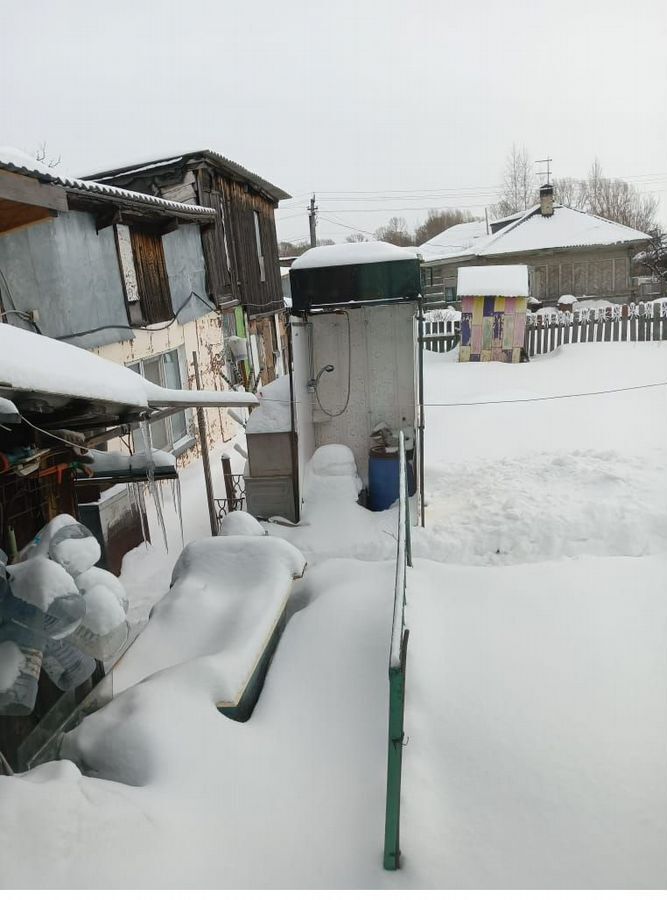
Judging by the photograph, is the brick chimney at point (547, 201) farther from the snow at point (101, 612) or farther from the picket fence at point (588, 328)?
the snow at point (101, 612)

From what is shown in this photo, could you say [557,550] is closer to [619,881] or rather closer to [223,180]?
[619,881]

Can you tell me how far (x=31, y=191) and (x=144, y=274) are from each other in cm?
441

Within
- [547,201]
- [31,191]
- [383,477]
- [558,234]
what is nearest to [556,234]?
[558,234]

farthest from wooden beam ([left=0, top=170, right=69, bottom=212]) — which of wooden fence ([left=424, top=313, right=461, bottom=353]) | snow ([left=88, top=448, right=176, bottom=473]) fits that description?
wooden fence ([left=424, top=313, right=461, bottom=353])

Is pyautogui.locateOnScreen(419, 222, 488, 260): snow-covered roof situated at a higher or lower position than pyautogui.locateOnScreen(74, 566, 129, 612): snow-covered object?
higher

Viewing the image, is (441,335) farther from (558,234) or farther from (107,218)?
(107,218)

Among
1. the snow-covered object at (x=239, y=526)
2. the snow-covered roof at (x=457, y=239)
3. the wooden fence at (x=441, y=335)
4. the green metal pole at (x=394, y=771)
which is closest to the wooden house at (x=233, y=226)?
the wooden fence at (x=441, y=335)

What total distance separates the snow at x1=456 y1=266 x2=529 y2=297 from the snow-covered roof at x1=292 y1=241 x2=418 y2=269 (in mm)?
10804

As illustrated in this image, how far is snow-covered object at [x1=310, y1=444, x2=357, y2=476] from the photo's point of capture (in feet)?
29.0

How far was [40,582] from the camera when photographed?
9.40 feet

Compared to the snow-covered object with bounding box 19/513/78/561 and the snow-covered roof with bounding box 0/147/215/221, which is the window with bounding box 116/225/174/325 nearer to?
the snow-covered roof with bounding box 0/147/215/221

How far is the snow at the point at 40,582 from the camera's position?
112 inches

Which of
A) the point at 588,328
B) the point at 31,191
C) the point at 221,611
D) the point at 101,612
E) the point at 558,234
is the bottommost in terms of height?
the point at 221,611

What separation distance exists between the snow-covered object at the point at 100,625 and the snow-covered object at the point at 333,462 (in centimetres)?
574
